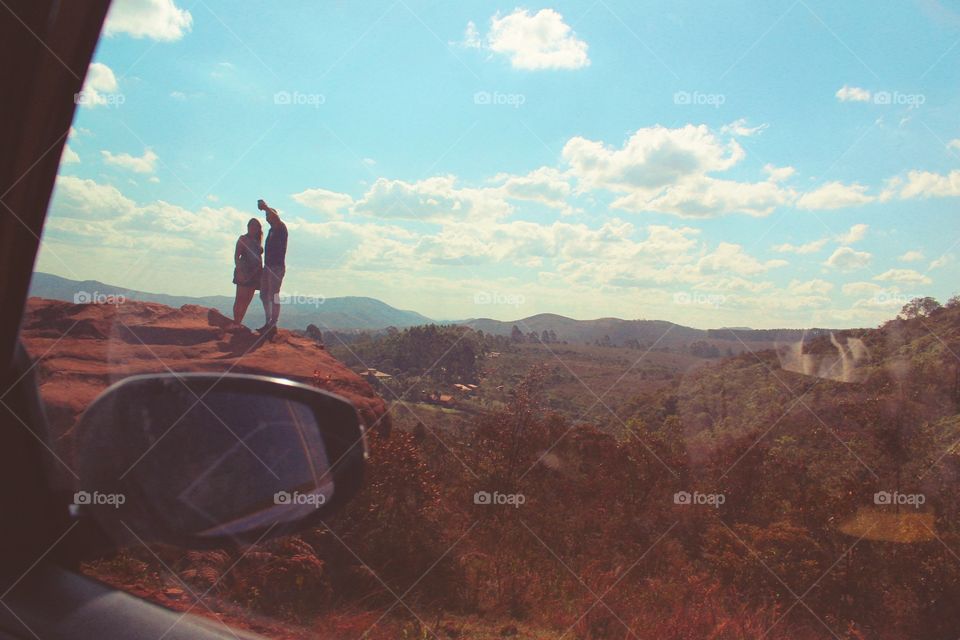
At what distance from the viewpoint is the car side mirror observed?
77.2 inches

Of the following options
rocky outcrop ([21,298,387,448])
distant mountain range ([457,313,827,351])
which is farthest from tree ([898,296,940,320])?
rocky outcrop ([21,298,387,448])

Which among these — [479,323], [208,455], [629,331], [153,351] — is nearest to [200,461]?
[208,455]

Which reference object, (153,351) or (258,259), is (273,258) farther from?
(153,351)

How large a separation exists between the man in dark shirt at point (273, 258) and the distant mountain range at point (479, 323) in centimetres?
27

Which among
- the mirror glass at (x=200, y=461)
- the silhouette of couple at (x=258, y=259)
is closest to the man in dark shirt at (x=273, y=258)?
the silhouette of couple at (x=258, y=259)

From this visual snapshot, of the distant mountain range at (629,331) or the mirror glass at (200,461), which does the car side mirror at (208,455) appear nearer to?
the mirror glass at (200,461)

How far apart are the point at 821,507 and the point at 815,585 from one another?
0.91 m

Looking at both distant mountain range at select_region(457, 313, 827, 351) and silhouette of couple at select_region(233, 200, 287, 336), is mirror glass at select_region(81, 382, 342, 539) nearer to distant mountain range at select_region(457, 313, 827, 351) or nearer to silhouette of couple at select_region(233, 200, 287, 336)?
silhouette of couple at select_region(233, 200, 287, 336)

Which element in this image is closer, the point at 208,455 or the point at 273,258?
the point at 208,455

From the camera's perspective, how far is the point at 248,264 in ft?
30.9

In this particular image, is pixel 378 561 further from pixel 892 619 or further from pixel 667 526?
pixel 892 619

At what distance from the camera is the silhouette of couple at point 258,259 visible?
9.32m

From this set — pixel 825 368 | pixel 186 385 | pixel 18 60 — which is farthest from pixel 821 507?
pixel 18 60

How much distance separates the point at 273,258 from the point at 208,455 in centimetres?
779
